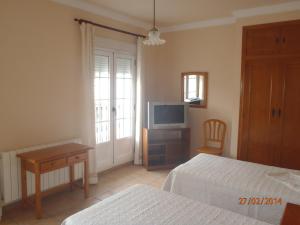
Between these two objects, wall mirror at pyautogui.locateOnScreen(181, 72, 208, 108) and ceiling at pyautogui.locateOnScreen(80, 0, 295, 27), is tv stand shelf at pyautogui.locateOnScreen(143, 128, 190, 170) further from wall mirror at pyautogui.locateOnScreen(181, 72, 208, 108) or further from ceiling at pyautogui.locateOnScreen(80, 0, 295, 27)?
ceiling at pyautogui.locateOnScreen(80, 0, 295, 27)

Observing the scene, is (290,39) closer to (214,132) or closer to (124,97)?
(214,132)

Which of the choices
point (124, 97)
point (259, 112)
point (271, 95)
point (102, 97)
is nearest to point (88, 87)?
point (102, 97)

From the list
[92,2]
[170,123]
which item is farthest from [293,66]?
[92,2]

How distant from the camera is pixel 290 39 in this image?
3.47m

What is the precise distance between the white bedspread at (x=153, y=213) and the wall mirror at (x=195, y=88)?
2952 mm

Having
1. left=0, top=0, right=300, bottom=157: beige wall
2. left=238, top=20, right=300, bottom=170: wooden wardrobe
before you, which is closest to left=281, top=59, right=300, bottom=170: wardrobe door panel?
left=238, top=20, right=300, bottom=170: wooden wardrobe

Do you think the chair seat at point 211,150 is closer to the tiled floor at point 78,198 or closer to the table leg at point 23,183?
the tiled floor at point 78,198

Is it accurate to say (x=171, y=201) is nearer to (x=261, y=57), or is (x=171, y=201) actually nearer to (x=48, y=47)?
(x=48, y=47)

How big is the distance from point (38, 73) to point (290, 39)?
3.47m

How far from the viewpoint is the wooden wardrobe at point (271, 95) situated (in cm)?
350

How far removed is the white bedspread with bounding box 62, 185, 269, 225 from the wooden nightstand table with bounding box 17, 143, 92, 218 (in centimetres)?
121

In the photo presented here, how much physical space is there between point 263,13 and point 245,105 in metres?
1.38

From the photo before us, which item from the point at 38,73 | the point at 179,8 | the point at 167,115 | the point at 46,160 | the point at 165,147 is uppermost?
the point at 179,8

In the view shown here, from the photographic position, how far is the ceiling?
3455 millimetres
